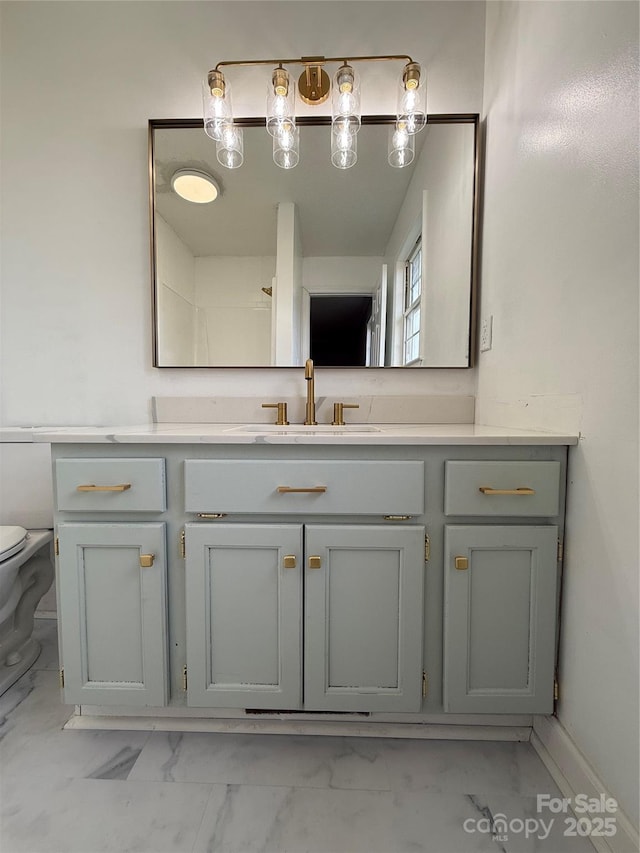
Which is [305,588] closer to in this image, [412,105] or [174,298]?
[174,298]

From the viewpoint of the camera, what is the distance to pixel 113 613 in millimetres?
978

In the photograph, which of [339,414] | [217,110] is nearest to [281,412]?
[339,414]

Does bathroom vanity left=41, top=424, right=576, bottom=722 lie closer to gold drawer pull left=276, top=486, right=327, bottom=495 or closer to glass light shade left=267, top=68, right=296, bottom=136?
gold drawer pull left=276, top=486, right=327, bottom=495

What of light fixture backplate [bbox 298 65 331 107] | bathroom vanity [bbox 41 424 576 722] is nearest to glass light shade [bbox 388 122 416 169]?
light fixture backplate [bbox 298 65 331 107]

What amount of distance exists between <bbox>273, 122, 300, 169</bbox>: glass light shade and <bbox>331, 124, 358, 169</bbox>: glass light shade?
14 cm

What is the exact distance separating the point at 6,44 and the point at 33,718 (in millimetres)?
2486

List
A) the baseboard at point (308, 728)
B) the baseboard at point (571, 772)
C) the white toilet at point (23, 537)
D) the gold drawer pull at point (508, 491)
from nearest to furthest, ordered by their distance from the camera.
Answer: the baseboard at point (571, 772), the gold drawer pull at point (508, 491), the baseboard at point (308, 728), the white toilet at point (23, 537)

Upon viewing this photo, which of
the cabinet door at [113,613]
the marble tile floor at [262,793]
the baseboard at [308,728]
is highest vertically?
the cabinet door at [113,613]

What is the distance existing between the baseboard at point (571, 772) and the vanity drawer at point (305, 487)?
679 mm

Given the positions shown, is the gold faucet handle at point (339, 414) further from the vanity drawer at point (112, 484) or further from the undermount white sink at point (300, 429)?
the vanity drawer at point (112, 484)

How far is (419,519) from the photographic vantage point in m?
0.95

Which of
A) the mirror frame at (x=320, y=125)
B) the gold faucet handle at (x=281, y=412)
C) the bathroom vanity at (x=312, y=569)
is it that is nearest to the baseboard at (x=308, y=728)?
the bathroom vanity at (x=312, y=569)

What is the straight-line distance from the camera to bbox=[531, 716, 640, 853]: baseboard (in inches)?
28.9

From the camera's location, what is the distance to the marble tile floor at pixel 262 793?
2.61 feet
